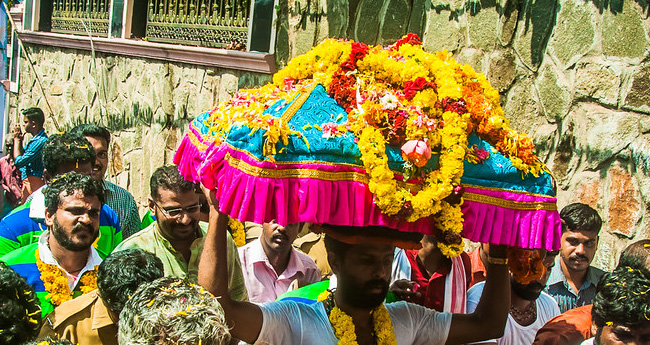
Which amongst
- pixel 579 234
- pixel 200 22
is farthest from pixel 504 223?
pixel 200 22

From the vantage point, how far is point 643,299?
3529 millimetres

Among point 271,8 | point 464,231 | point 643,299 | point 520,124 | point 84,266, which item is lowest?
point 84,266

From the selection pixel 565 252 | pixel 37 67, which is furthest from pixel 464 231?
pixel 37 67

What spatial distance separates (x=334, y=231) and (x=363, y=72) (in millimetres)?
744

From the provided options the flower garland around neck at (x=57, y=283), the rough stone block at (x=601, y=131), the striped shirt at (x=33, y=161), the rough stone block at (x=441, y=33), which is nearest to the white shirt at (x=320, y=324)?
the flower garland around neck at (x=57, y=283)

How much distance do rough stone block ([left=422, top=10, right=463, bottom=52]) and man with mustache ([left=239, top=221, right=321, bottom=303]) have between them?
7.66 ft

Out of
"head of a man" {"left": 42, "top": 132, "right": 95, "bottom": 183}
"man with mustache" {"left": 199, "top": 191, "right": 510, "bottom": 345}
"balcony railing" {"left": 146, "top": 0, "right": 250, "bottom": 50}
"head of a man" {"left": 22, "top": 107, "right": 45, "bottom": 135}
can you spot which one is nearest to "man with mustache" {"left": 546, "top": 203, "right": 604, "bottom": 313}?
"man with mustache" {"left": 199, "top": 191, "right": 510, "bottom": 345}

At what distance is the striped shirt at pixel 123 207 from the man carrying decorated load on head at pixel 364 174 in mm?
2661

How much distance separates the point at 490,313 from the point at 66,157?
3.43 meters

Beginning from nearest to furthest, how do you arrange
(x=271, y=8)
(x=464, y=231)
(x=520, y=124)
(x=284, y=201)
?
1. (x=284, y=201)
2. (x=464, y=231)
3. (x=520, y=124)
4. (x=271, y=8)

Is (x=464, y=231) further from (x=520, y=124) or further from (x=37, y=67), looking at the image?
(x=37, y=67)

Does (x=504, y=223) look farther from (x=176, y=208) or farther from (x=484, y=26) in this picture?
(x=484, y=26)

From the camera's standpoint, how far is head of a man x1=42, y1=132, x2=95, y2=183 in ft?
18.1

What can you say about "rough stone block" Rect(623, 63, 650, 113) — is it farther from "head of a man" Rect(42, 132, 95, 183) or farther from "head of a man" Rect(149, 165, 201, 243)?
"head of a man" Rect(42, 132, 95, 183)
